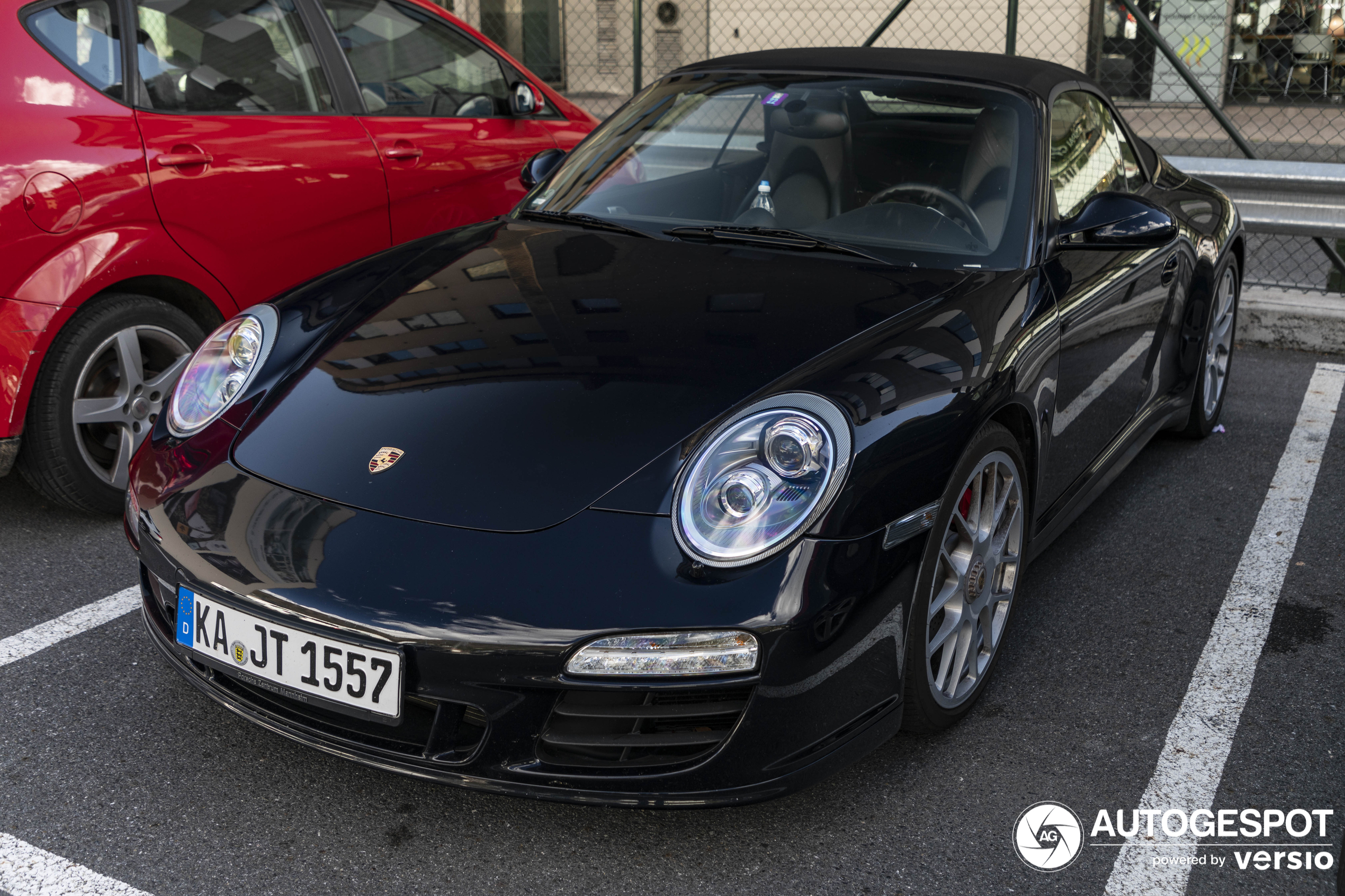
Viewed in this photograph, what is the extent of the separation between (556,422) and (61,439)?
1827 millimetres

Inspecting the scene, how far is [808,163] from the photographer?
314 cm

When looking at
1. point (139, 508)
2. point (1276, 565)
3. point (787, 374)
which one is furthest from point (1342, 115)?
point (139, 508)


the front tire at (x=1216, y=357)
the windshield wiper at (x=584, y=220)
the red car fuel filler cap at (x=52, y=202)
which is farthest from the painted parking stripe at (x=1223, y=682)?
the red car fuel filler cap at (x=52, y=202)

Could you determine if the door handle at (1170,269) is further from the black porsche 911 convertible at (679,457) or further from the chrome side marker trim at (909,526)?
the chrome side marker trim at (909,526)

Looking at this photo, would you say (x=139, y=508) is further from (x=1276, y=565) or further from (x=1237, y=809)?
(x=1276, y=565)

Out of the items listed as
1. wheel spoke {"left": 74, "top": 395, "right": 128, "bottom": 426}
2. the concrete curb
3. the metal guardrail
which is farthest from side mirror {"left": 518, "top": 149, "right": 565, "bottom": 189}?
the concrete curb

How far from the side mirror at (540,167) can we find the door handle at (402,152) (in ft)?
2.21

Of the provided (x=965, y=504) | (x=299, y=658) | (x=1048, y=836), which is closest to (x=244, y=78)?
(x=299, y=658)

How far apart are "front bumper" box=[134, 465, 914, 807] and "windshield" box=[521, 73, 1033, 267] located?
1133 millimetres

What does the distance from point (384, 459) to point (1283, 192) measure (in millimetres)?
4820

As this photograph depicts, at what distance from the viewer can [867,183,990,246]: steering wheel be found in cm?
288

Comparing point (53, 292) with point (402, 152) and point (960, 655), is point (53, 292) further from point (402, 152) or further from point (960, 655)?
point (960, 655)

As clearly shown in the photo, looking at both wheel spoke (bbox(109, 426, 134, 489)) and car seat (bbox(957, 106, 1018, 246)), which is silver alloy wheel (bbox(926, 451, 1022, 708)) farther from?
wheel spoke (bbox(109, 426, 134, 489))
